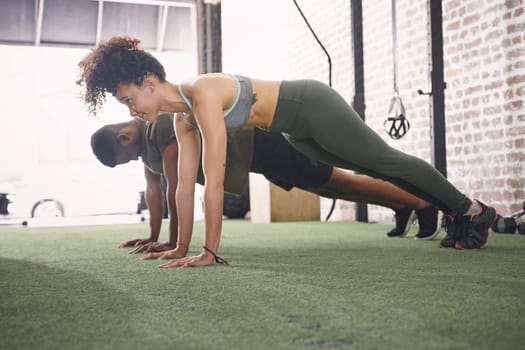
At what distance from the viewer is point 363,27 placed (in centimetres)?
466

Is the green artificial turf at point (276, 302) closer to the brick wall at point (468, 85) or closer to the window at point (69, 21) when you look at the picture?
the brick wall at point (468, 85)

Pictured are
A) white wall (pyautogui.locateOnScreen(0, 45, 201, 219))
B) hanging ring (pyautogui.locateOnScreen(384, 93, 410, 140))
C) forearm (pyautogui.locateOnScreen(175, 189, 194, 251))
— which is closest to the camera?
forearm (pyautogui.locateOnScreen(175, 189, 194, 251))

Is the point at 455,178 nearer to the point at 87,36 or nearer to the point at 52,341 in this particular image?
the point at 52,341

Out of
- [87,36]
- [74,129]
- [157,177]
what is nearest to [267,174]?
[157,177]

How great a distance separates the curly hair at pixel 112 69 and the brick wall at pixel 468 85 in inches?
77.2

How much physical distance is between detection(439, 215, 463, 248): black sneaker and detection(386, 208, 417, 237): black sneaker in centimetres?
53

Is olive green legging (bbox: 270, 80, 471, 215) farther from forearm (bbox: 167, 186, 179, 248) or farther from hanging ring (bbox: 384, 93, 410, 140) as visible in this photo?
hanging ring (bbox: 384, 93, 410, 140)

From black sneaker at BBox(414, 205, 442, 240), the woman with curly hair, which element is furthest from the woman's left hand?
black sneaker at BBox(414, 205, 442, 240)

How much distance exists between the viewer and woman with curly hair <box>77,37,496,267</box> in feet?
5.96

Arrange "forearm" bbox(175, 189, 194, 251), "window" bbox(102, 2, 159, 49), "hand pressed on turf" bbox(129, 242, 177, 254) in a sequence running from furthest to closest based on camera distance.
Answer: "window" bbox(102, 2, 159, 49) < "hand pressed on turf" bbox(129, 242, 177, 254) < "forearm" bbox(175, 189, 194, 251)

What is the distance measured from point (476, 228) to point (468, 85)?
4.81 ft

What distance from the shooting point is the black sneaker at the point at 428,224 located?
2.65 metres

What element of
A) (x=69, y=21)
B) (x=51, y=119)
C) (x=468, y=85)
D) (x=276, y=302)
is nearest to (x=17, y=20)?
(x=69, y=21)

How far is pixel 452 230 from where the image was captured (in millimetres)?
2240
